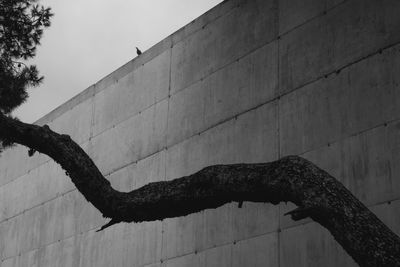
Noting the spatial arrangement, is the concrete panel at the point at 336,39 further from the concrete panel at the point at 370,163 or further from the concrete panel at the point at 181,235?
the concrete panel at the point at 181,235

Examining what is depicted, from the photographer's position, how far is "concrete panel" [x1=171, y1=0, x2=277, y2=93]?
10203 millimetres

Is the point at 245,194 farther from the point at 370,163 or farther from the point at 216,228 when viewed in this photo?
the point at 216,228

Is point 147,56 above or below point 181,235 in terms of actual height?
above

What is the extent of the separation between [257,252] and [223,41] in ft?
10.2

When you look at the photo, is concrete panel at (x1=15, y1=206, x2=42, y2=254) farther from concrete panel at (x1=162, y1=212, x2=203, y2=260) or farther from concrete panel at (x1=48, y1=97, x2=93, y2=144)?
concrete panel at (x1=162, y1=212, x2=203, y2=260)

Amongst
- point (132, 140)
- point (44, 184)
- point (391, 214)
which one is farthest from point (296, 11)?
point (44, 184)

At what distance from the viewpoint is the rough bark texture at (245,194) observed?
4.48 metres

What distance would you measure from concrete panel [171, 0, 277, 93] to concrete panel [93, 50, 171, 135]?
12.5 inches

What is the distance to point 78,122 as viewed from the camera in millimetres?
14094

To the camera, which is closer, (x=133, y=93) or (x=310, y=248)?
(x=310, y=248)

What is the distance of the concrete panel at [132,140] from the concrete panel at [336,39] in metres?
2.79

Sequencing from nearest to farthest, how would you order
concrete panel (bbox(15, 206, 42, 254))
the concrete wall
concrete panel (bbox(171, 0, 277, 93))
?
the concrete wall < concrete panel (bbox(171, 0, 277, 93)) < concrete panel (bbox(15, 206, 42, 254))

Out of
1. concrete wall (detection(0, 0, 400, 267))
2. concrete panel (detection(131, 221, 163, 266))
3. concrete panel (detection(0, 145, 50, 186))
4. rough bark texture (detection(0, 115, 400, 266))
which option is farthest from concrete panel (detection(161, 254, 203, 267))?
concrete panel (detection(0, 145, 50, 186))

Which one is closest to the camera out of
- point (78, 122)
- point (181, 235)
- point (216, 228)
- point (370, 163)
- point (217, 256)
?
point (370, 163)
